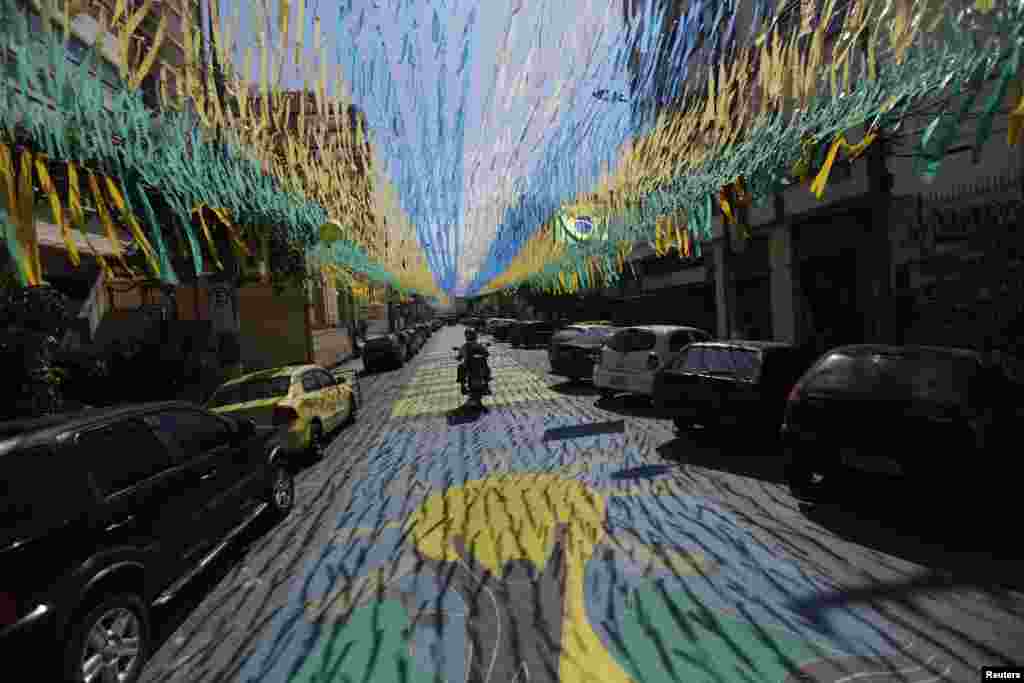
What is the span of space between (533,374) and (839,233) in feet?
33.2

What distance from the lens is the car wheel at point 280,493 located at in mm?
5156

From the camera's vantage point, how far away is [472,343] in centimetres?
1137

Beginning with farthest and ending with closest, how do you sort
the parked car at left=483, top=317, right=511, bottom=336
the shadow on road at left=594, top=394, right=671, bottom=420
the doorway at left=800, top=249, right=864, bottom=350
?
the parked car at left=483, top=317, right=511, bottom=336
the doorway at left=800, top=249, right=864, bottom=350
the shadow on road at left=594, top=394, right=671, bottom=420

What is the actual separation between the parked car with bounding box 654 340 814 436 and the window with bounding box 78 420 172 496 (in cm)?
606

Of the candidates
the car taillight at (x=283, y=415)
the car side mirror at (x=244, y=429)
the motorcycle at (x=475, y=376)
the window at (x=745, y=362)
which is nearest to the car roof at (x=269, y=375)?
the car taillight at (x=283, y=415)

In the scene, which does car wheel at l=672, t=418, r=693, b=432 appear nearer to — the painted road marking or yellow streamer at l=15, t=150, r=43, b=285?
the painted road marking

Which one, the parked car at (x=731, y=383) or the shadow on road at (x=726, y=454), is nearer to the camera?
the shadow on road at (x=726, y=454)

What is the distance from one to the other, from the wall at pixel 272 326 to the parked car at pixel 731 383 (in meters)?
18.4

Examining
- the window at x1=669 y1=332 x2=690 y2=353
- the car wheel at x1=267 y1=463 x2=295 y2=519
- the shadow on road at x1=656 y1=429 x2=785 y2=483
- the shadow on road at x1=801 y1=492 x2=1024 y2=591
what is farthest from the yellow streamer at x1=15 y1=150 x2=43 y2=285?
the window at x1=669 y1=332 x2=690 y2=353

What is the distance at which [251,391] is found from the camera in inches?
291

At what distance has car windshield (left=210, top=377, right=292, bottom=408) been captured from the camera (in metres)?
7.23

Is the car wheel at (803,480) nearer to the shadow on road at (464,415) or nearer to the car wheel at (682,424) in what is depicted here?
the car wheel at (682,424)

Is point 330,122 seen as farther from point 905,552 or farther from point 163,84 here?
point 905,552

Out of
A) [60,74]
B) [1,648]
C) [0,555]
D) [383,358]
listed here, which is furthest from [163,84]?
[383,358]
